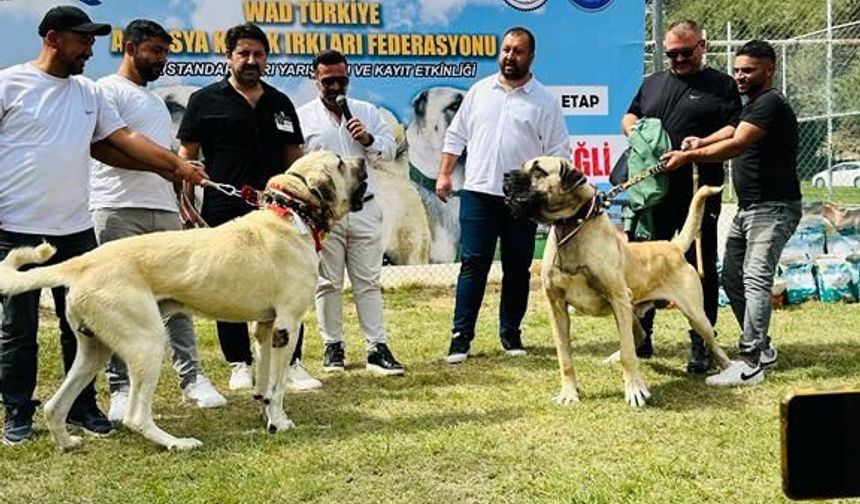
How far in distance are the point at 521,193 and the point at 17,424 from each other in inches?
116

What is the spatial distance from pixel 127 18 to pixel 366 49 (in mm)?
2491

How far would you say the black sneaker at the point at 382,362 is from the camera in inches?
253

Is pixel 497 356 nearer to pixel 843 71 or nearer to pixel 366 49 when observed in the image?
pixel 366 49

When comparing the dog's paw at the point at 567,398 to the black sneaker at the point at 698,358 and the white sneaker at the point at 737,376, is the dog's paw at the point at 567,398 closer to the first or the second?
the white sneaker at the point at 737,376

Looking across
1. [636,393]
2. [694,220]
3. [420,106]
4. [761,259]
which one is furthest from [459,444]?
[420,106]

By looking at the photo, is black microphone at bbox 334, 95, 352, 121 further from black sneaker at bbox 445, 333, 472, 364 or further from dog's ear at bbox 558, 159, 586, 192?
black sneaker at bbox 445, 333, 472, 364

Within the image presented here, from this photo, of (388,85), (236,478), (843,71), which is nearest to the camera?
(236,478)

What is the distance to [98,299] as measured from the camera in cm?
434

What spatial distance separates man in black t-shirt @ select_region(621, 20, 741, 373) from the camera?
20.2ft

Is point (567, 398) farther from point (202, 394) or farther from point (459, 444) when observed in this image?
point (202, 394)

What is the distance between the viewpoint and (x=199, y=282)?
463cm

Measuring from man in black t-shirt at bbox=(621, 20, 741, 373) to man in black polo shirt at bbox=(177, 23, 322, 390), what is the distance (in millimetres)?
2459

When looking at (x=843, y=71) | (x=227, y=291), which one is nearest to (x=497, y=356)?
(x=227, y=291)

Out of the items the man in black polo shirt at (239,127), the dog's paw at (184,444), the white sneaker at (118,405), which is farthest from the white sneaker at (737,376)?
the white sneaker at (118,405)
